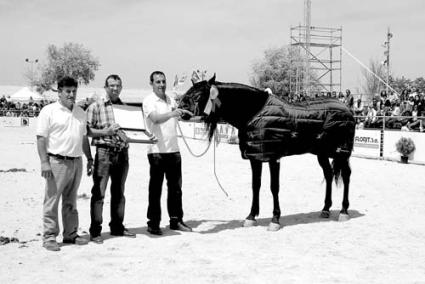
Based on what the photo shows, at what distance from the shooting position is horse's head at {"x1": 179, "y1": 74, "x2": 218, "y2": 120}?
6348mm

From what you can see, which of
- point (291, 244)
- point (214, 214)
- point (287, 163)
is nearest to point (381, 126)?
point (287, 163)

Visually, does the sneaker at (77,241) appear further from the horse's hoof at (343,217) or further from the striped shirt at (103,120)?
the horse's hoof at (343,217)

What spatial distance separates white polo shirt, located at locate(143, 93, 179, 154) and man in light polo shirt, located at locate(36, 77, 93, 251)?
886 mm

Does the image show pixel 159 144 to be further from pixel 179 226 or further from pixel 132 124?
pixel 179 226

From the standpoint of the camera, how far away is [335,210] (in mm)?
8305

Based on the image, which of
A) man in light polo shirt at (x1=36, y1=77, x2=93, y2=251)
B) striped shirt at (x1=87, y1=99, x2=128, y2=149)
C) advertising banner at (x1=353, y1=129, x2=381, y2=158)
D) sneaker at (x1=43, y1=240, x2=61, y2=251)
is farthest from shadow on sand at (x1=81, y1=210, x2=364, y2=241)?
advertising banner at (x1=353, y1=129, x2=381, y2=158)

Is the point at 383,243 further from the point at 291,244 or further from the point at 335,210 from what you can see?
the point at 335,210

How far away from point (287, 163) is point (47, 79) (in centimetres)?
7542

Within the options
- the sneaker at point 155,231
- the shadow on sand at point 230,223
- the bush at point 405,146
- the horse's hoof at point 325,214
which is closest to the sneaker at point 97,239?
the shadow on sand at point 230,223

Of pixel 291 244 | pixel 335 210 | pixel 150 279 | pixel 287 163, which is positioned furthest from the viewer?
pixel 287 163

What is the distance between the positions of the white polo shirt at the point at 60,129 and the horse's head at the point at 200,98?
141cm

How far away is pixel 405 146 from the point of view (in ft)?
50.9

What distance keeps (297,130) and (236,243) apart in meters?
1.96

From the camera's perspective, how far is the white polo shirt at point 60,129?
5.43 m
